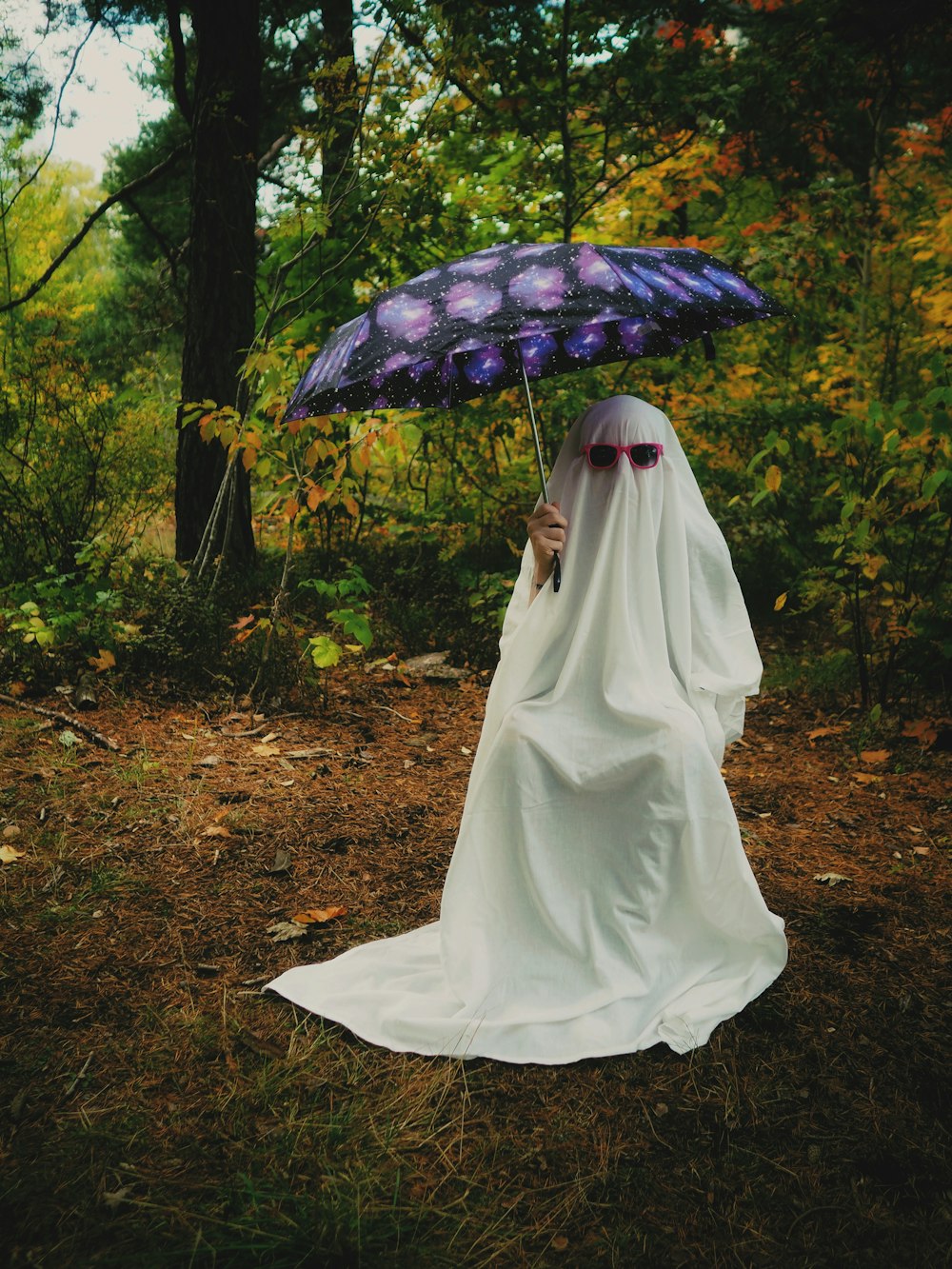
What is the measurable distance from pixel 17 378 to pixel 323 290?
2.04 m

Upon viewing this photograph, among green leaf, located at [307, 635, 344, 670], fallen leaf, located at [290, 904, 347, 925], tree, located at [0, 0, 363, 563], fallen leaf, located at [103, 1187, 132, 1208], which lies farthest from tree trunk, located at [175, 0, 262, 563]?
fallen leaf, located at [103, 1187, 132, 1208]

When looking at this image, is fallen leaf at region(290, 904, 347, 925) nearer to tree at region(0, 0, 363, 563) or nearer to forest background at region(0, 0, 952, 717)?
forest background at region(0, 0, 952, 717)

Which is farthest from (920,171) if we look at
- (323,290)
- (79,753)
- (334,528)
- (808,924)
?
(79,753)

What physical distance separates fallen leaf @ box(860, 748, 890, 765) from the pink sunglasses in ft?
8.95

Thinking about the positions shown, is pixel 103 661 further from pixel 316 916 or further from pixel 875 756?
pixel 875 756

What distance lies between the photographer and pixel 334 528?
725 cm

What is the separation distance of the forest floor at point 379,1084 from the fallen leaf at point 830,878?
0.01 meters

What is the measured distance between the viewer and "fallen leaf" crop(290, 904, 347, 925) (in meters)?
2.96

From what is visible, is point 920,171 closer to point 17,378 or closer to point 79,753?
point 17,378

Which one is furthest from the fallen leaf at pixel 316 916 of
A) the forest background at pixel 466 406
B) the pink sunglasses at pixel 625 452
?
the forest background at pixel 466 406

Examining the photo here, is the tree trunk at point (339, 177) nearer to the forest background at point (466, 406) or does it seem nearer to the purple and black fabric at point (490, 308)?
the forest background at point (466, 406)

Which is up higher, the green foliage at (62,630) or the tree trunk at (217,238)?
the tree trunk at (217,238)

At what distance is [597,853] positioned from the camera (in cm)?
247

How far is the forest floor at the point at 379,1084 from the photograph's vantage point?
1724mm
